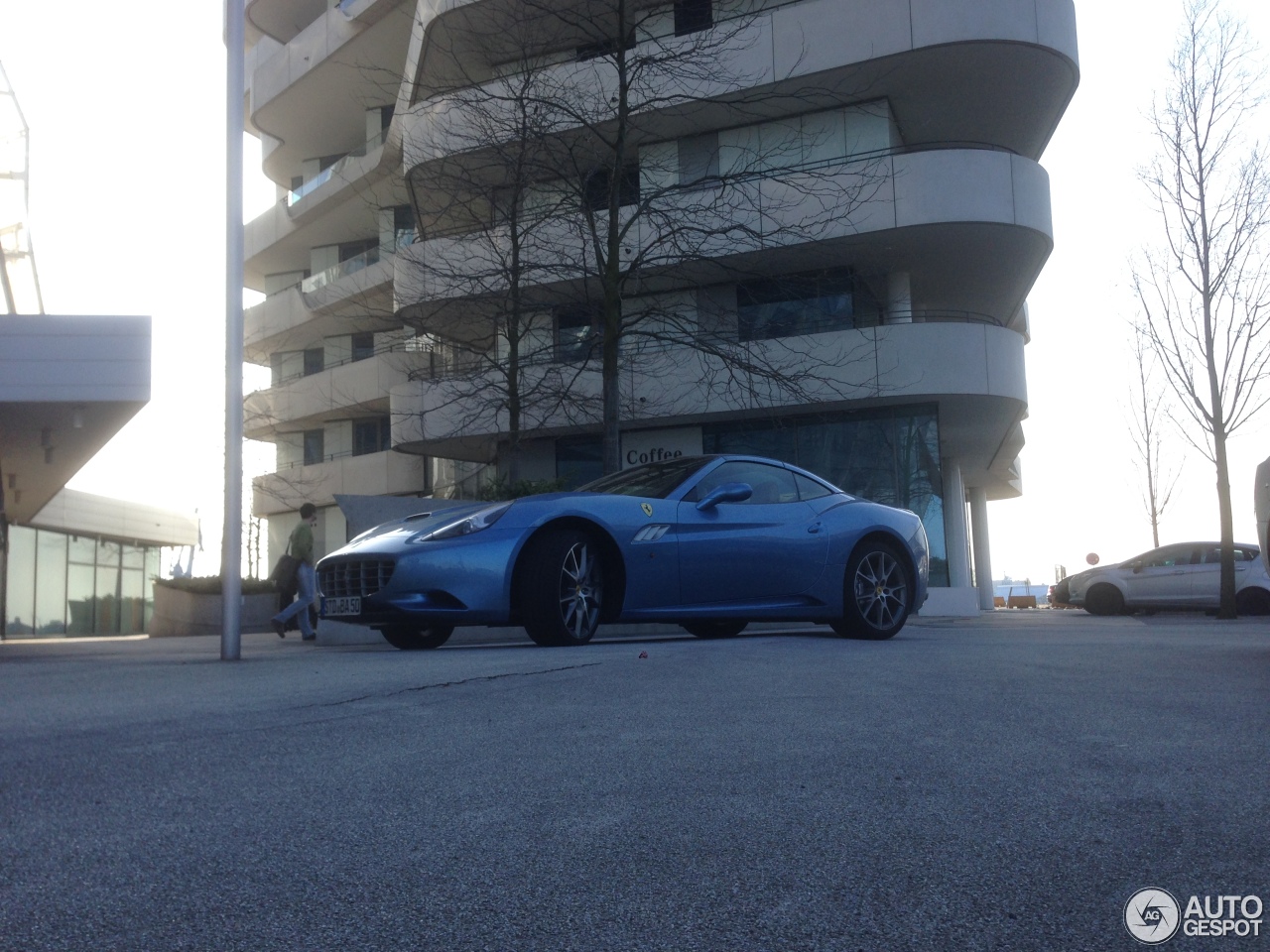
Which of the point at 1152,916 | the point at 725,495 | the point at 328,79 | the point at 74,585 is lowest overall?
the point at 1152,916

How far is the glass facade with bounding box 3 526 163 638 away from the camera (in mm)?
36219

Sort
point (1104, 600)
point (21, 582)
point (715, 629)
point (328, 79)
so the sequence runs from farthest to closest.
Answer: point (21, 582)
point (328, 79)
point (1104, 600)
point (715, 629)

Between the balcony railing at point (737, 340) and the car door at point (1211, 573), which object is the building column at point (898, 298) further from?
the car door at point (1211, 573)

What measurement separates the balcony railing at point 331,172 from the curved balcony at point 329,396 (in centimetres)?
533

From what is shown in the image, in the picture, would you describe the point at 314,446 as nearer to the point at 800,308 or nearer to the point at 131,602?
the point at 131,602

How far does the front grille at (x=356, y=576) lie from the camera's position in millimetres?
7586

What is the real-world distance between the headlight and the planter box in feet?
64.3

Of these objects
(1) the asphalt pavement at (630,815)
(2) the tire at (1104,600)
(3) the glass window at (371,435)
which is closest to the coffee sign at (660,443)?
(2) the tire at (1104,600)

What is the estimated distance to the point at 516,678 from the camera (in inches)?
208

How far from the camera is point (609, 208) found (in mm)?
16922

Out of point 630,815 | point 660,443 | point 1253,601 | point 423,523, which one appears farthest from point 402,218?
point 630,815

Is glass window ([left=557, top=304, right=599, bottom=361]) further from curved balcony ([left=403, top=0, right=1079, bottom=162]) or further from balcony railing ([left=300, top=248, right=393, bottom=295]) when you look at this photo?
balcony railing ([left=300, top=248, right=393, bottom=295])

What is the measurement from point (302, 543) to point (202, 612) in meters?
13.1

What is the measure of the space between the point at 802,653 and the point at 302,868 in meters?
4.80
